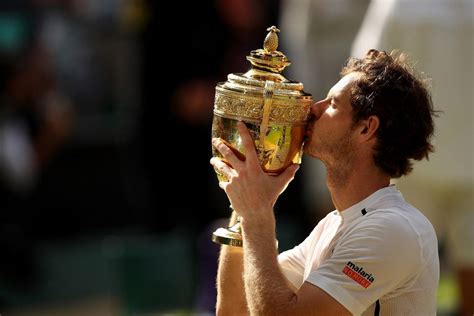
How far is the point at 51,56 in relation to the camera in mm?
10883

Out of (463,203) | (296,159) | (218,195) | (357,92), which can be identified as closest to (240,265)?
(296,159)

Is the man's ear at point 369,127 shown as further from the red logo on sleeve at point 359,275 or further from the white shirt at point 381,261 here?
the red logo on sleeve at point 359,275

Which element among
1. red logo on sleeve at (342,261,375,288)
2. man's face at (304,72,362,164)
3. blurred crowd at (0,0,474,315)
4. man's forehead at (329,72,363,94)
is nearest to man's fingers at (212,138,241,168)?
man's face at (304,72,362,164)

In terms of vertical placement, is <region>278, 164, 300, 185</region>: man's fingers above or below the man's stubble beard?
below

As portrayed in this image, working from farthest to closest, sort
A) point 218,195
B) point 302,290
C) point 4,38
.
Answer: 1. point 4,38
2. point 218,195
3. point 302,290

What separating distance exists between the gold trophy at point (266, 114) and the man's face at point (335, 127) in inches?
1.7

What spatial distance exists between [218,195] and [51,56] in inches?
76.1

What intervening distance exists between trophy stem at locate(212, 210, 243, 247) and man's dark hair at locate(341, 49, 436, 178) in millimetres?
495

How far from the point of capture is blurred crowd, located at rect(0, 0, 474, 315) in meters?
9.51

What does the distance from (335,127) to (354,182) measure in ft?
0.60

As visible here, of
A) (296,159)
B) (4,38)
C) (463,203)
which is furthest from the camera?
(4,38)

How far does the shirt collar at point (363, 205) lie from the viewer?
173 inches

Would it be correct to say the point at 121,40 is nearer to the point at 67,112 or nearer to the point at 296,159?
the point at 67,112

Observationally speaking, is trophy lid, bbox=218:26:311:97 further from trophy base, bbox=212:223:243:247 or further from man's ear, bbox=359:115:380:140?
trophy base, bbox=212:223:243:247
